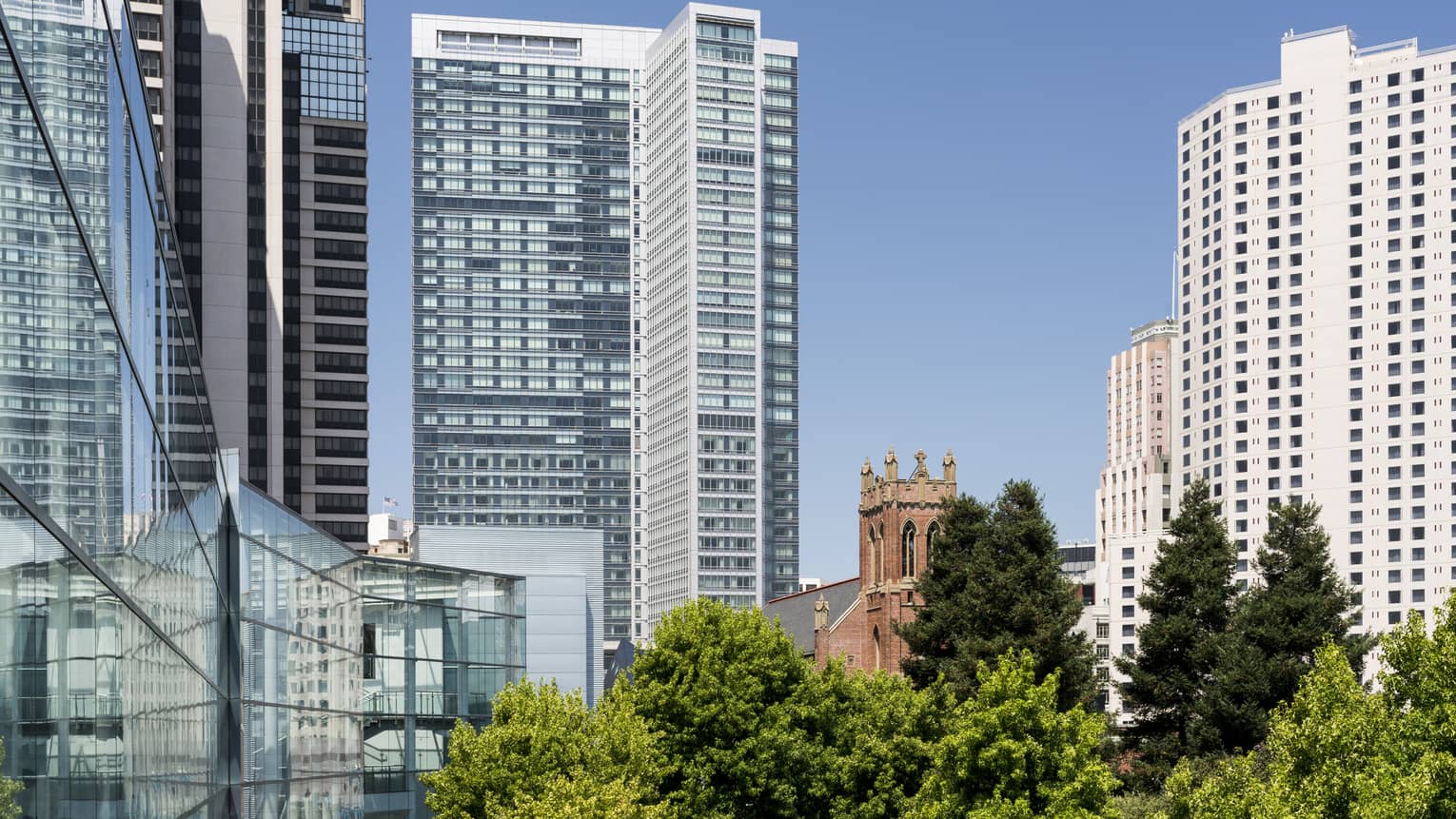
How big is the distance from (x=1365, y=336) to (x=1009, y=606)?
143079 millimetres

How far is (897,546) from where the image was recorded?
4417 inches

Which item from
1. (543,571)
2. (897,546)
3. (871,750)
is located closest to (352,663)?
(871,750)

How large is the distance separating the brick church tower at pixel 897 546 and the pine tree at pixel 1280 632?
162 ft

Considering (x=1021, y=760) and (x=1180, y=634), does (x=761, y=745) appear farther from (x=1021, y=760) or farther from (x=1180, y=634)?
(x=1180, y=634)

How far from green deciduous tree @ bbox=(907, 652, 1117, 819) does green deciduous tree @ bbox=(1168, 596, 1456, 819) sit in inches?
274

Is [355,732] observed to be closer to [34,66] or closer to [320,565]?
[320,565]

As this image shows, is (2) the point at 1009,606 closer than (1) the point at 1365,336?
Yes

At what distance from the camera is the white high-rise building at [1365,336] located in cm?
18488

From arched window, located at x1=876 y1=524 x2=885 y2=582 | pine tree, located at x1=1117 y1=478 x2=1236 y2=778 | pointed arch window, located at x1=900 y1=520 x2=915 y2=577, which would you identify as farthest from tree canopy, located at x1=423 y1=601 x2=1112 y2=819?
arched window, located at x1=876 y1=524 x2=885 y2=582

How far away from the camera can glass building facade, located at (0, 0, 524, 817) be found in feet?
33.9

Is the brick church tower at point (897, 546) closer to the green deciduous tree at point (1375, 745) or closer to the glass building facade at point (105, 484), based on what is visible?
the green deciduous tree at point (1375, 745)

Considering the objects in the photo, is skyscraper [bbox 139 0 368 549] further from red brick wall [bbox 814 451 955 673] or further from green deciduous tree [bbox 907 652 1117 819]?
green deciduous tree [bbox 907 652 1117 819]

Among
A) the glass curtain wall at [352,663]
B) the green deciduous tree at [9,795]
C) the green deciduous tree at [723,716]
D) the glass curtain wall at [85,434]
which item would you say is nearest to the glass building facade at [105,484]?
the glass curtain wall at [85,434]

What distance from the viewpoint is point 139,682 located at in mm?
15594
